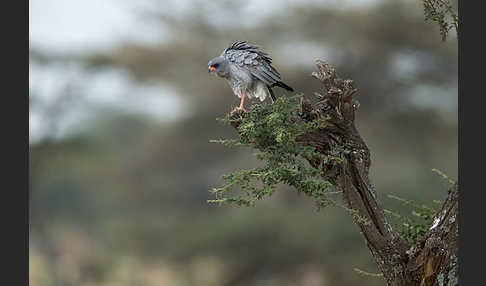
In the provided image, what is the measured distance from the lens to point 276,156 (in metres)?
2.62

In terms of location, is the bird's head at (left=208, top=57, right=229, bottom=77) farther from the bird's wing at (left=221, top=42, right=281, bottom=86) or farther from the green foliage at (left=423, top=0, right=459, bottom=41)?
the green foliage at (left=423, top=0, right=459, bottom=41)

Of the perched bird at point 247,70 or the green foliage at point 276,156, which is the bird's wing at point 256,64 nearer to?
the perched bird at point 247,70

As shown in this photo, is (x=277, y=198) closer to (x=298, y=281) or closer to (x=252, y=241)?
(x=252, y=241)

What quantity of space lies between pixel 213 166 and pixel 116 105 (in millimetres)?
1522

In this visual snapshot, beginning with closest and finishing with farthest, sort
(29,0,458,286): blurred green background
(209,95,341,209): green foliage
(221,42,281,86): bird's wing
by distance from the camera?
(209,95,341,209): green foliage
(221,42,281,86): bird's wing
(29,0,458,286): blurred green background

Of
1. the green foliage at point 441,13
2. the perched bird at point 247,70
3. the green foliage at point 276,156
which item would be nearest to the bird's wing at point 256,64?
the perched bird at point 247,70

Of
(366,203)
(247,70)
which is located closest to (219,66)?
(247,70)

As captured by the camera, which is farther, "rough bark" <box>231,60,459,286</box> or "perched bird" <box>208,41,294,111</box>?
"perched bird" <box>208,41,294,111</box>

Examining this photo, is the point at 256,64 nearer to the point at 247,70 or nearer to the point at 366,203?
the point at 247,70

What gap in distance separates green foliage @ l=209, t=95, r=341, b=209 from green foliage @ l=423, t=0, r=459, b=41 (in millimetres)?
795

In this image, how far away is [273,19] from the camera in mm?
7188

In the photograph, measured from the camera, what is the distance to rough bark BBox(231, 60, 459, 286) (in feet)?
9.14

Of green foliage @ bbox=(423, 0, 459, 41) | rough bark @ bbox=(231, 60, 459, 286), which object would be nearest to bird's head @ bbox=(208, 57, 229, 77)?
rough bark @ bbox=(231, 60, 459, 286)

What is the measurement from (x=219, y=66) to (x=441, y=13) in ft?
3.91
